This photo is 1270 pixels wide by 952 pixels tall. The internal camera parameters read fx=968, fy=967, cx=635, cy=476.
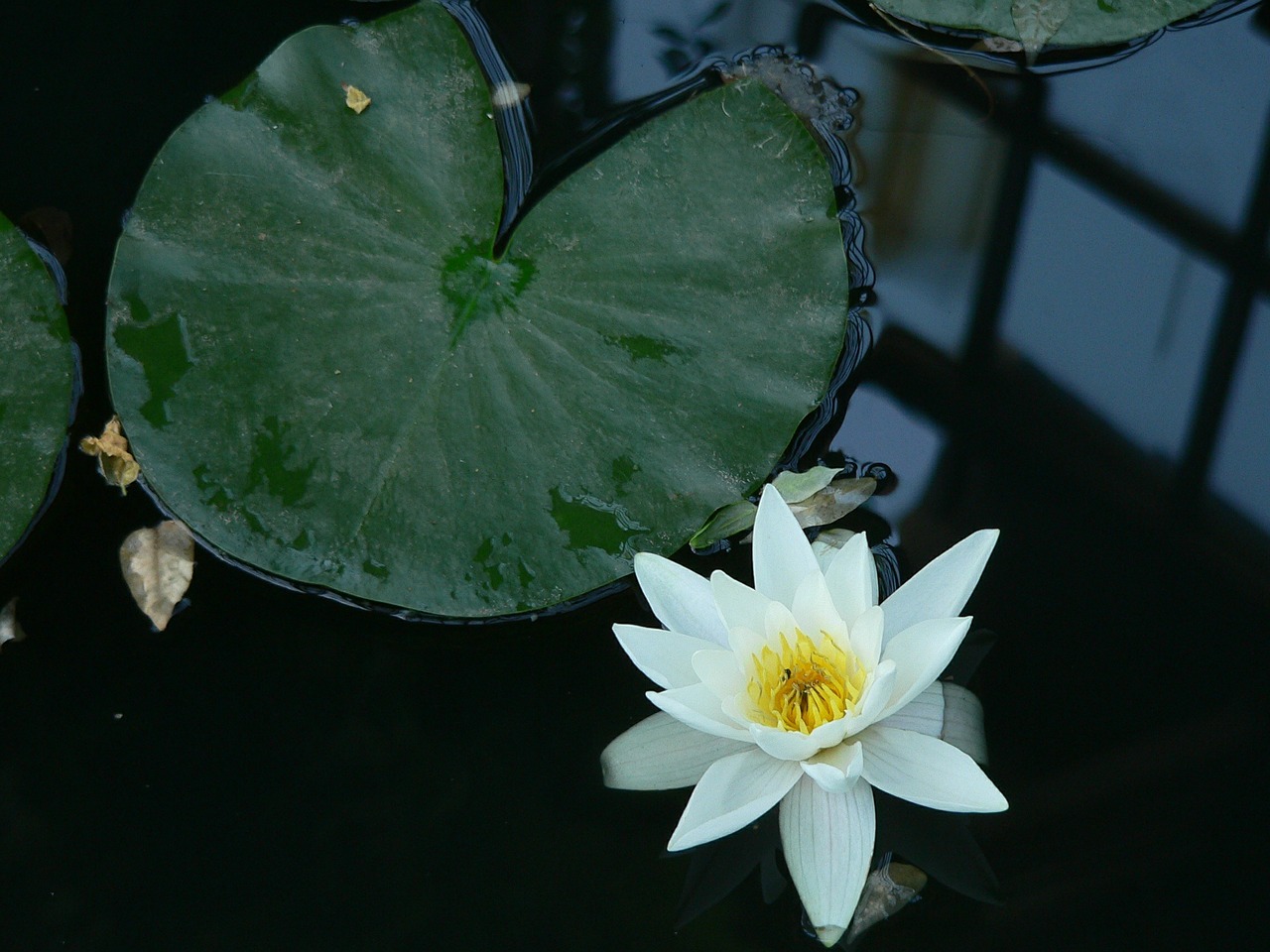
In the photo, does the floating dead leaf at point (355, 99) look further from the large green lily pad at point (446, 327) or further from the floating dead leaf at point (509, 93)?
the floating dead leaf at point (509, 93)

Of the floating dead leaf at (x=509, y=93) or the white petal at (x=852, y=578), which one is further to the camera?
the floating dead leaf at (x=509, y=93)

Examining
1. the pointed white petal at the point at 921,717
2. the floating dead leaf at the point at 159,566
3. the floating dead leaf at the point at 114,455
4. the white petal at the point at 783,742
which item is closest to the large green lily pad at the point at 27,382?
the floating dead leaf at the point at 114,455

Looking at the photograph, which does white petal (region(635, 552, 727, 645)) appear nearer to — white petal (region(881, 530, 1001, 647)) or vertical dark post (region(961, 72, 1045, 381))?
white petal (region(881, 530, 1001, 647))

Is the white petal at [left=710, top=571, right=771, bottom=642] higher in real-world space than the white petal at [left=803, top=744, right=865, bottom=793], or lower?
higher

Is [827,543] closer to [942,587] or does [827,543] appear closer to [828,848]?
[942,587]

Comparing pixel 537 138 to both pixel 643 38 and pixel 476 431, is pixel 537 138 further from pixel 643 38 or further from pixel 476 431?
pixel 476 431

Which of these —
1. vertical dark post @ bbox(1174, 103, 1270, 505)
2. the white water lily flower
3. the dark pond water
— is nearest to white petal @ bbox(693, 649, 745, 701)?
the white water lily flower
